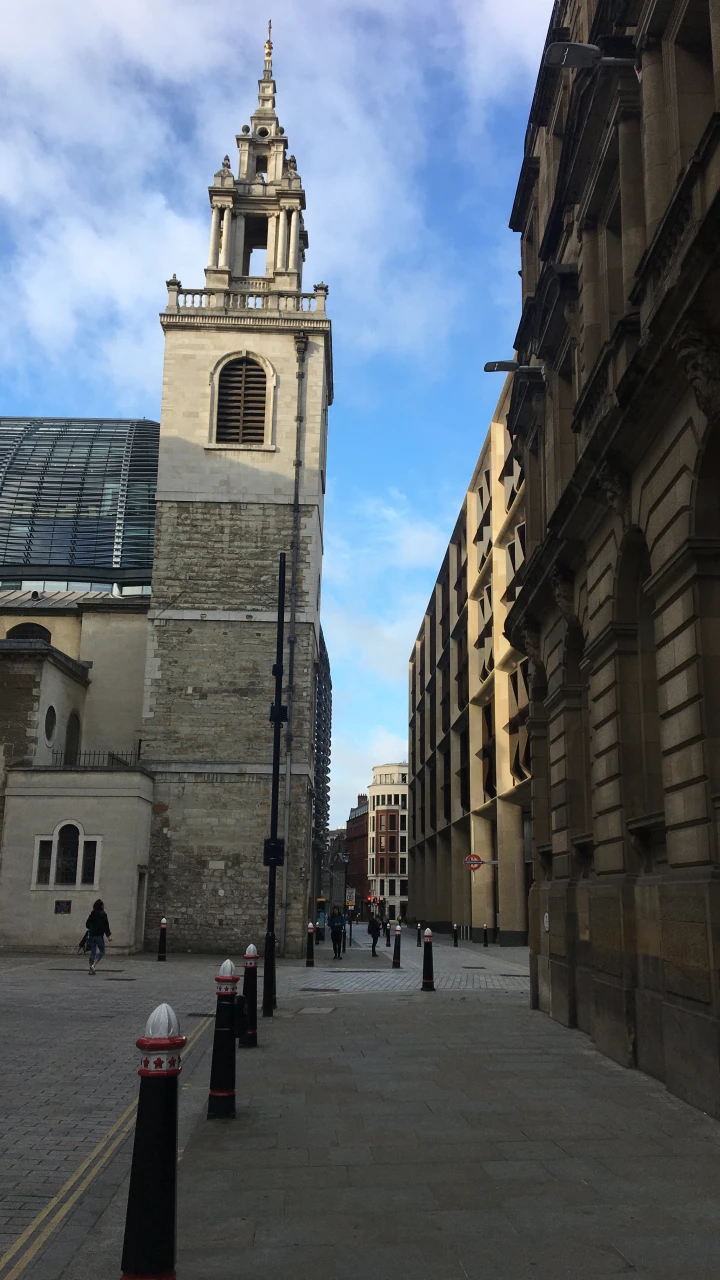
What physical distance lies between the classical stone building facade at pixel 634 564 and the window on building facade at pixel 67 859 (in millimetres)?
16147

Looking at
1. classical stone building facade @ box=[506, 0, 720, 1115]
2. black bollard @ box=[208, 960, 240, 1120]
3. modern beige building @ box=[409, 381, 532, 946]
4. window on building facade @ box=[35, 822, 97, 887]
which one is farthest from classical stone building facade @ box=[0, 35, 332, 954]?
black bollard @ box=[208, 960, 240, 1120]

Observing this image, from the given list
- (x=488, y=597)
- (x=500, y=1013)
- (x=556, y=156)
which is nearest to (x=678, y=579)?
(x=500, y=1013)

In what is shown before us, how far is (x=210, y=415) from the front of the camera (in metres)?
35.1

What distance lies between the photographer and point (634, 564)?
11.6 m

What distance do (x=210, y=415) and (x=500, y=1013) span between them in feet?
80.8

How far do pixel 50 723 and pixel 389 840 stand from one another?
9911cm

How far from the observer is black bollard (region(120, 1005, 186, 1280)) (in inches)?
157

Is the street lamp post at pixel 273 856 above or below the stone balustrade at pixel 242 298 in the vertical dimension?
below

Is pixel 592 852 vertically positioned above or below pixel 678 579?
below

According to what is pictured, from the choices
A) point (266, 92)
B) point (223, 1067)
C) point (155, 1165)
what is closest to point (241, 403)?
point (266, 92)

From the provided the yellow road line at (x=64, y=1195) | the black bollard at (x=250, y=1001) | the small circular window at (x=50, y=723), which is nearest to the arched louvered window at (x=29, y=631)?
the small circular window at (x=50, y=723)

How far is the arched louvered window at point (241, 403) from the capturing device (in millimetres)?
35125

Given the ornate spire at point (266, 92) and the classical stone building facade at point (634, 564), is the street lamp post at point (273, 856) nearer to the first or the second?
the classical stone building facade at point (634, 564)

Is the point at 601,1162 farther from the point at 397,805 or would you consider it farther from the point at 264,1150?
the point at 397,805
